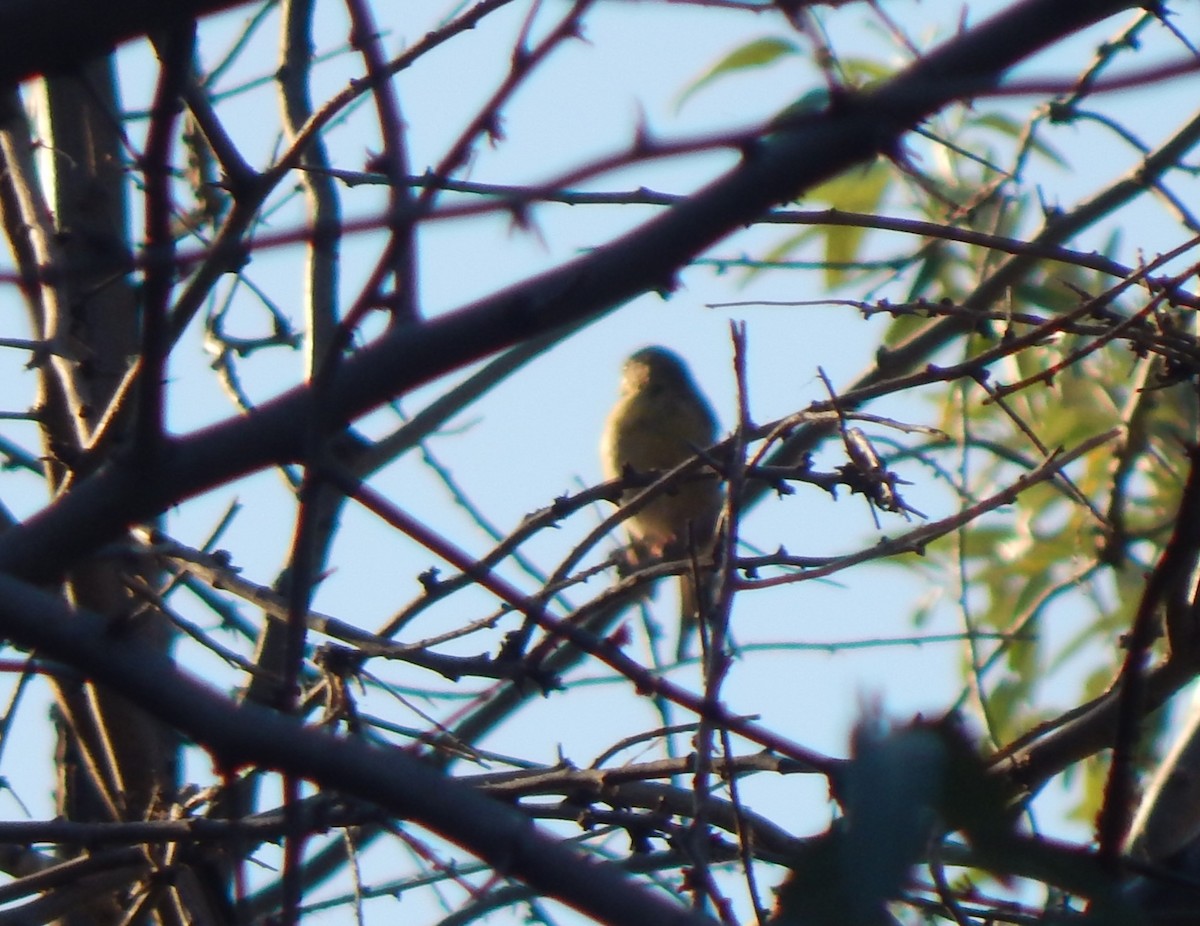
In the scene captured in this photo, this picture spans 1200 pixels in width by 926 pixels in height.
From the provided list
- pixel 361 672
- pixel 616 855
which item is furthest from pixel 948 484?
pixel 361 672

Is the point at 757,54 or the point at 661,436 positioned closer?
the point at 757,54

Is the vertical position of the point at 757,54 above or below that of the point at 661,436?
below

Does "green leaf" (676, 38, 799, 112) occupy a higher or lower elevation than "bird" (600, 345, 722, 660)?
lower

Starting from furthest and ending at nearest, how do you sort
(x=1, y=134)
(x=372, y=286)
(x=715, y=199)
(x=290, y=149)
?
1. (x=1, y=134)
2. (x=290, y=149)
3. (x=372, y=286)
4. (x=715, y=199)

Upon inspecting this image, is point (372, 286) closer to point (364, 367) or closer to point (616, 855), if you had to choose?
point (364, 367)

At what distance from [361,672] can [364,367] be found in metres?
0.97

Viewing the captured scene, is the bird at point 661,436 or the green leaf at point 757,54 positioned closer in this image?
the green leaf at point 757,54

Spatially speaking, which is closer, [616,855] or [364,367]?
[364,367]

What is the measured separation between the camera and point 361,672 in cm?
230

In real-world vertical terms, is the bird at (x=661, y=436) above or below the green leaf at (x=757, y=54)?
above

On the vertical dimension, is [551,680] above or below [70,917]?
below

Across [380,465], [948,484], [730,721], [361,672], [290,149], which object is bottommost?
[730,721]

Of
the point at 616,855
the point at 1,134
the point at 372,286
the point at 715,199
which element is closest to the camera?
the point at 715,199

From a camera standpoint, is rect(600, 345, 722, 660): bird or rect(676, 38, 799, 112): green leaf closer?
rect(676, 38, 799, 112): green leaf
